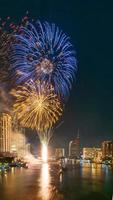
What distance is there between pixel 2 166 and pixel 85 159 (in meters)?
69.0

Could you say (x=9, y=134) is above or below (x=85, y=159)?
above

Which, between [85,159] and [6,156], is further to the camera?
[85,159]

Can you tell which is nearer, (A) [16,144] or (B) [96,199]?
(B) [96,199]

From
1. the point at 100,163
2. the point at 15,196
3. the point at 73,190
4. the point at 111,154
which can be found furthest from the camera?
the point at 100,163

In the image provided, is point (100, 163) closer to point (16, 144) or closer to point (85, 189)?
point (16, 144)

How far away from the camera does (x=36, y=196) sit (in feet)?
156

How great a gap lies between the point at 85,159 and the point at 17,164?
55325 mm

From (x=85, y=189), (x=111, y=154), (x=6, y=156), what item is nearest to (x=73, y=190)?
(x=85, y=189)

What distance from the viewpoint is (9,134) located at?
100 m

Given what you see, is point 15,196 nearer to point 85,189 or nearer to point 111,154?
point 85,189

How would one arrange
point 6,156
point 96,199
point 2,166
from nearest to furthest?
point 96,199
point 2,166
point 6,156

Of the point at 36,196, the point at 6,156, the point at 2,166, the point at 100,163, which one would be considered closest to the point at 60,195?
the point at 36,196

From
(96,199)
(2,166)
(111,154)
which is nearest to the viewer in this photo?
(96,199)

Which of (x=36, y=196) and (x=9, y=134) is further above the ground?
(x=9, y=134)
